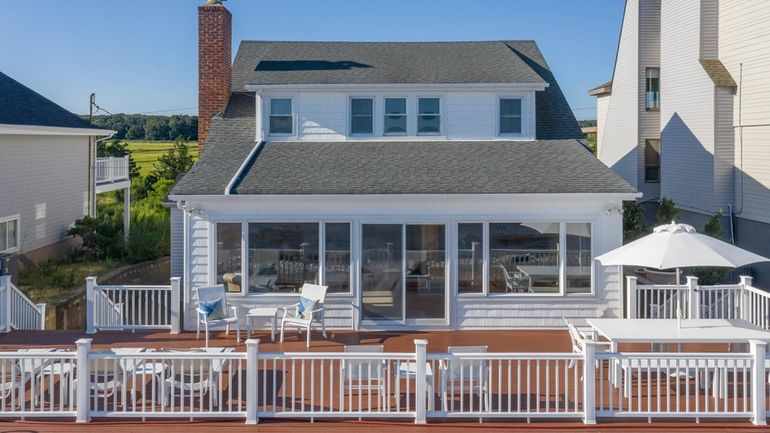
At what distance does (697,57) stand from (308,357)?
18448 mm

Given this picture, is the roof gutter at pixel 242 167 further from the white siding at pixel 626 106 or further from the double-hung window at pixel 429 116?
→ the white siding at pixel 626 106

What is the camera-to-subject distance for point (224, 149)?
17688 mm

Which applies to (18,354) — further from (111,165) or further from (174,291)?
(111,165)

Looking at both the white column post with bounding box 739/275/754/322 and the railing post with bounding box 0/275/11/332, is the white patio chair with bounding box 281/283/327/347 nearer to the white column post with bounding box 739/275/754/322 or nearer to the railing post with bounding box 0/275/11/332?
the railing post with bounding box 0/275/11/332

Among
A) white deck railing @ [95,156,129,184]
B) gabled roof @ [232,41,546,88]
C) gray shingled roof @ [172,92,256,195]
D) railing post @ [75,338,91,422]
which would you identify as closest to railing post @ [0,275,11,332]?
gray shingled roof @ [172,92,256,195]

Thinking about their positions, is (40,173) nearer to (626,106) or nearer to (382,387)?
(382,387)

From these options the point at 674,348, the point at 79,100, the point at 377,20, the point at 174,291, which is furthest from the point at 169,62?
the point at 674,348

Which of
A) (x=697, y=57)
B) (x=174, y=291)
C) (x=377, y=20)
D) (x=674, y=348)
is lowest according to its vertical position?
(x=674, y=348)

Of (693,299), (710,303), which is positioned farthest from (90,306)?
(710,303)

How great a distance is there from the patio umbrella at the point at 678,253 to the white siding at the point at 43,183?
17.7 metres

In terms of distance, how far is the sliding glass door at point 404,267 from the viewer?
1504cm

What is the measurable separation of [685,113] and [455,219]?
13124 mm

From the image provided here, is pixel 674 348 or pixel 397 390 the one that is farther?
pixel 674 348

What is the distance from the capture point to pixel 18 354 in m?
9.47
